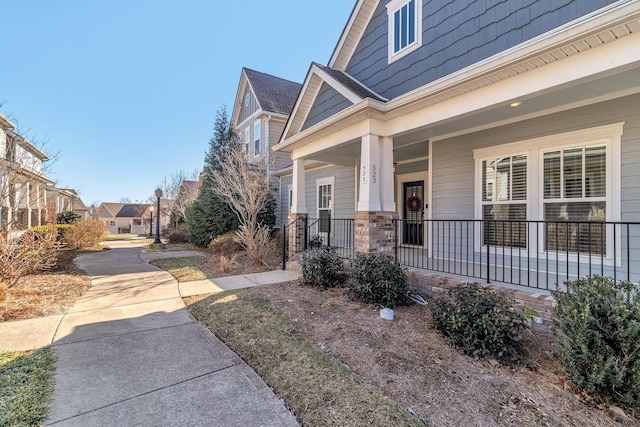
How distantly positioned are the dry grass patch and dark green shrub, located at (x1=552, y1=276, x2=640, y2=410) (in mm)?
1469

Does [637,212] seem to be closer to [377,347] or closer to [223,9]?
[377,347]

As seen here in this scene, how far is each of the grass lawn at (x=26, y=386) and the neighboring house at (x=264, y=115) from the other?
416 inches

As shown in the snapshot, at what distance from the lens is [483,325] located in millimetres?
3094

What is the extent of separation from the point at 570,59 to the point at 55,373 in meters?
6.51

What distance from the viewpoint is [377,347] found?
322 cm

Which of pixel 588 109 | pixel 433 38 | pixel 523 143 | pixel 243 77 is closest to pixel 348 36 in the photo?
pixel 433 38

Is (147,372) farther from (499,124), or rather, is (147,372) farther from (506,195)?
(499,124)

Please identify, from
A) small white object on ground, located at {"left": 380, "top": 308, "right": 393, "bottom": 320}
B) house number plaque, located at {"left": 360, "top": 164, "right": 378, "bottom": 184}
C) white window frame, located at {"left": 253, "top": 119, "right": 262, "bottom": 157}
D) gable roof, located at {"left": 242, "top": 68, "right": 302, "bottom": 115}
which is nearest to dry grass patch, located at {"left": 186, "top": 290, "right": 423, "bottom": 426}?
small white object on ground, located at {"left": 380, "top": 308, "right": 393, "bottom": 320}

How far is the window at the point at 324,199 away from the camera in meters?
10.5

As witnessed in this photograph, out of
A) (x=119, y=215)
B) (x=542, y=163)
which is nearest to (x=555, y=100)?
(x=542, y=163)

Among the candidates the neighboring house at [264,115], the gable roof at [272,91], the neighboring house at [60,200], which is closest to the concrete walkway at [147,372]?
the neighboring house at [264,115]

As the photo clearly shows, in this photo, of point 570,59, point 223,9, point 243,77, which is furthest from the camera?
point 243,77

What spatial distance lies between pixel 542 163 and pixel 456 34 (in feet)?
9.18

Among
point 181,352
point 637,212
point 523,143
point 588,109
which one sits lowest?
point 181,352
